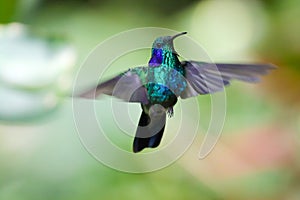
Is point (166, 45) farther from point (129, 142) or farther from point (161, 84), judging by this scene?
point (129, 142)

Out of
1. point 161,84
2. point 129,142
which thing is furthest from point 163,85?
point 129,142

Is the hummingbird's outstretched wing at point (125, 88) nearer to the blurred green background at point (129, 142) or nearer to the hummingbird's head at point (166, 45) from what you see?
the hummingbird's head at point (166, 45)

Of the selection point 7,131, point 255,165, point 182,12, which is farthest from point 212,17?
point 7,131

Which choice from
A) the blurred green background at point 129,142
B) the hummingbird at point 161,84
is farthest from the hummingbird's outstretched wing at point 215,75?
the blurred green background at point 129,142

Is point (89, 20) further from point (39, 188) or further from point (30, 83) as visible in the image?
point (30, 83)

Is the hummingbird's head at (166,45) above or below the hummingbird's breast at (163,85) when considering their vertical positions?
above

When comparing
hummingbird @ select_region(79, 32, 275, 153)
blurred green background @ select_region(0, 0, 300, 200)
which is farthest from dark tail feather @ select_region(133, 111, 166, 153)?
blurred green background @ select_region(0, 0, 300, 200)
